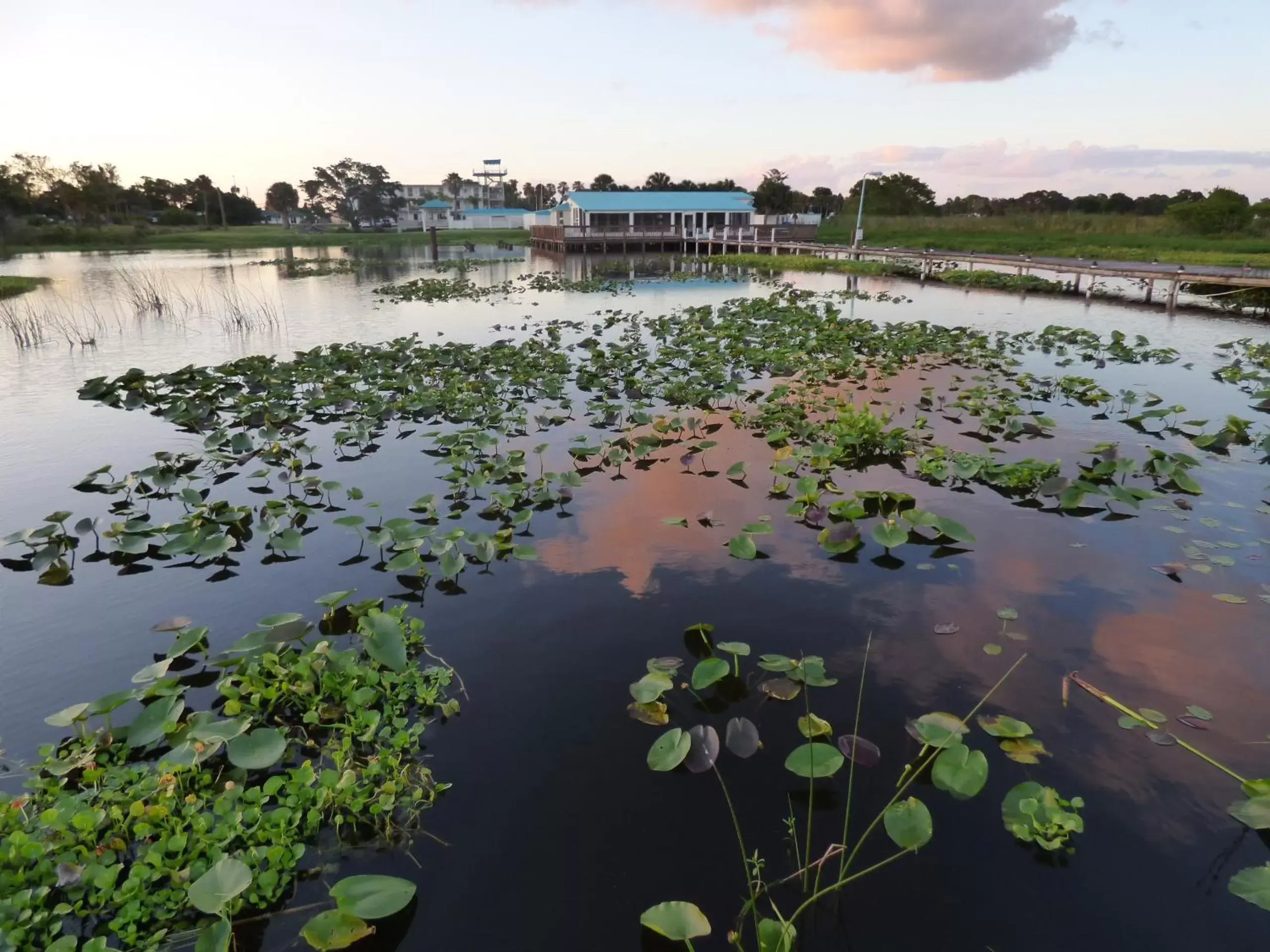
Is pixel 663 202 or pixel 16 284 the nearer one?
pixel 16 284

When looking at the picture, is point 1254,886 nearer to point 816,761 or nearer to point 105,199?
point 816,761

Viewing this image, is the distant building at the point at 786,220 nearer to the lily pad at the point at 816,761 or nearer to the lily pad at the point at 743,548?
the lily pad at the point at 743,548

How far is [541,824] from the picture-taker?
3344 mm

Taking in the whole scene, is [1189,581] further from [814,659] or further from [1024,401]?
[1024,401]

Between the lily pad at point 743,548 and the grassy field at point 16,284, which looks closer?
the lily pad at point 743,548

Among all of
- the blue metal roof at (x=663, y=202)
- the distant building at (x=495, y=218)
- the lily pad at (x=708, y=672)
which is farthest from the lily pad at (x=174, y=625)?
the distant building at (x=495, y=218)

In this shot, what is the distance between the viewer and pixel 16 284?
25.5 metres

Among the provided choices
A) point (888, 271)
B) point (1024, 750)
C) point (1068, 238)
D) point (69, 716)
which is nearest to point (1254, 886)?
point (1024, 750)

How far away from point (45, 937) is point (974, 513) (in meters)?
7.22

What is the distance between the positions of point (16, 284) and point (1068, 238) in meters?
54.6

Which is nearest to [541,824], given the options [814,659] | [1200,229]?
[814,659]

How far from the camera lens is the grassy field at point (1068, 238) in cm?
2973

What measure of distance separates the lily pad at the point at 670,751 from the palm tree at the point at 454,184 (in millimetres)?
122464

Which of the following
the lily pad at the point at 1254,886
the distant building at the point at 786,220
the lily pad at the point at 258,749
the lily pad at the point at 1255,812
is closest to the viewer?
the lily pad at the point at 1254,886
